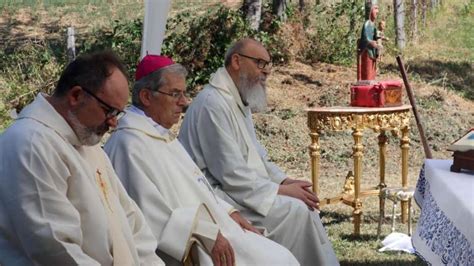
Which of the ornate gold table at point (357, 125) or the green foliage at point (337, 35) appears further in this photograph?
the green foliage at point (337, 35)

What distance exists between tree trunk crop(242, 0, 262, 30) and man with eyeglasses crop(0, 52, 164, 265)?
1065 cm

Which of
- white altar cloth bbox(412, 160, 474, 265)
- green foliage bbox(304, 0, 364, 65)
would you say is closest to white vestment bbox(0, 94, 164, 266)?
white altar cloth bbox(412, 160, 474, 265)

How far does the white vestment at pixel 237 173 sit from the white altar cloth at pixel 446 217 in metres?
0.71

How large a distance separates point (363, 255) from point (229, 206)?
7.70 feet

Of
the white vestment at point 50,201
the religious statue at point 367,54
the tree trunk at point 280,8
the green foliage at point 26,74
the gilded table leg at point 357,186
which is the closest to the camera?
the white vestment at point 50,201

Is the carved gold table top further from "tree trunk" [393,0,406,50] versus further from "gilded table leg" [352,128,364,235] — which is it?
"tree trunk" [393,0,406,50]

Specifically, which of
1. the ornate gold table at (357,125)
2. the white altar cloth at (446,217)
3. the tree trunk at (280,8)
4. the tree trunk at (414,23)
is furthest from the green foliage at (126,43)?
the white altar cloth at (446,217)

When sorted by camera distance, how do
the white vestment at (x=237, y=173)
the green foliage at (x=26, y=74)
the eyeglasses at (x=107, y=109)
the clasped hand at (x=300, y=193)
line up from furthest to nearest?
1. the green foliage at (x=26, y=74)
2. the clasped hand at (x=300, y=193)
3. the white vestment at (x=237, y=173)
4. the eyeglasses at (x=107, y=109)

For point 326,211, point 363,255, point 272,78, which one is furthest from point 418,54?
point 363,255

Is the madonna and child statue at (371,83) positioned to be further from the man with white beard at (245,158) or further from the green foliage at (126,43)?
the green foliage at (126,43)

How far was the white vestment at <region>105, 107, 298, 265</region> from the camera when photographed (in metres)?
4.68

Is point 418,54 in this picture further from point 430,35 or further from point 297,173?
point 297,173

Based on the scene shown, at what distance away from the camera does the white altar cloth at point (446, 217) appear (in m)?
4.46

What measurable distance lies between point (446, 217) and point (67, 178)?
2.16 metres
